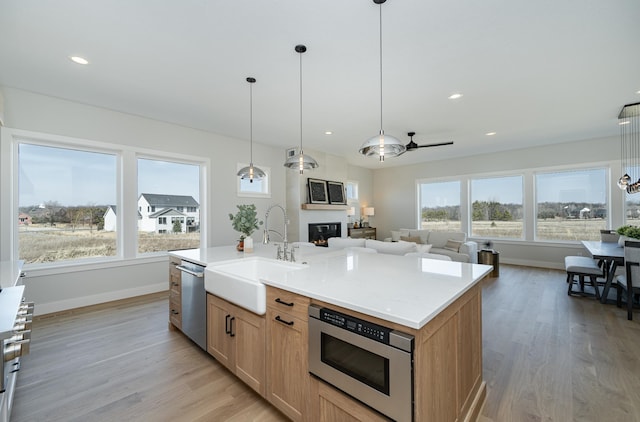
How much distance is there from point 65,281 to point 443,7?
5.30 metres

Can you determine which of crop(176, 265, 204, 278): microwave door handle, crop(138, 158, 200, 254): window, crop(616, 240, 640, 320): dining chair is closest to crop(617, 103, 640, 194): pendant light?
crop(616, 240, 640, 320): dining chair

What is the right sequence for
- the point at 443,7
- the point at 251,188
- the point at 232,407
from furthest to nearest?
the point at 251,188 < the point at 443,7 < the point at 232,407

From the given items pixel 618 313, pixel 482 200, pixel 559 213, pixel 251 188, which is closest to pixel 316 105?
pixel 251 188

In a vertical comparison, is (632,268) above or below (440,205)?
below

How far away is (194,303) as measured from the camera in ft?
8.18

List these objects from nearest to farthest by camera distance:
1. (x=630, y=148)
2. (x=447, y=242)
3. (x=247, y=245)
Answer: (x=247, y=245) → (x=630, y=148) → (x=447, y=242)

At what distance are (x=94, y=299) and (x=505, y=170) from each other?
8.71m

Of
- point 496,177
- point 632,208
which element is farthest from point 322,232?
point 632,208

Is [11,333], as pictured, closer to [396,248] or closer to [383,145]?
[383,145]

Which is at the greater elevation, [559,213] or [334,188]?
[334,188]

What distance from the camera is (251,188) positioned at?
5.75 metres

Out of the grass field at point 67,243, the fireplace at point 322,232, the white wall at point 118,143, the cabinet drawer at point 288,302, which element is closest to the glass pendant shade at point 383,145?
the cabinet drawer at point 288,302

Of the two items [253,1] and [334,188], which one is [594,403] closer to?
[253,1]

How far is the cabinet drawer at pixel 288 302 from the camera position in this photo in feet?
4.91
